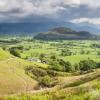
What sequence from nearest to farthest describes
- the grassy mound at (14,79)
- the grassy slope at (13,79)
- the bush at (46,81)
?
the grassy slope at (13,79)
the grassy mound at (14,79)
the bush at (46,81)

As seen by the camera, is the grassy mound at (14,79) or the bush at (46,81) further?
the bush at (46,81)

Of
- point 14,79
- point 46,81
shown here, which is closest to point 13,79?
point 14,79


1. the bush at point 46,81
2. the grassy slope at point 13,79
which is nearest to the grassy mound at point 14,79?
the grassy slope at point 13,79

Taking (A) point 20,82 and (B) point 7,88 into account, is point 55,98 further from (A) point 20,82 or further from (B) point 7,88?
(A) point 20,82

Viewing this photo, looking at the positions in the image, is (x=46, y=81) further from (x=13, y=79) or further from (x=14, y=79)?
(x=13, y=79)

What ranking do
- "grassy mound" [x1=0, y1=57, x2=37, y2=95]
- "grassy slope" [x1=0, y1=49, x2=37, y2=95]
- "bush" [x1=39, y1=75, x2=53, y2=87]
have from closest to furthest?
"grassy slope" [x1=0, y1=49, x2=37, y2=95] → "grassy mound" [x1=0, y1=57, x2=37, y2=95] → "bush" [x1=39, y1=75, x2=53, y2=87]

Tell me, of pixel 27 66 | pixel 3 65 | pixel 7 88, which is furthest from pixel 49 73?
pixel 7 88

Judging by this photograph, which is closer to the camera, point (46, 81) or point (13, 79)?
point (13, 79)

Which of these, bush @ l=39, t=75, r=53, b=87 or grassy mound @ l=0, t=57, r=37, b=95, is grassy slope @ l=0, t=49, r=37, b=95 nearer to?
grassy mound @ l=0, t=57, r=37, b=95

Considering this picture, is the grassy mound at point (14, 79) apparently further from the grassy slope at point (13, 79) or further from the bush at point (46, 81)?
the bush at point (46, 81)

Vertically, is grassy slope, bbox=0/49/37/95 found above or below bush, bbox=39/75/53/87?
above

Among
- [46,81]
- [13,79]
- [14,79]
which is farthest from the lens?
[46,81]

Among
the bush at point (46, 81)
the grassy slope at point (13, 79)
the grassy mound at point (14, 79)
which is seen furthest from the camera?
the bush at point (46, 81)

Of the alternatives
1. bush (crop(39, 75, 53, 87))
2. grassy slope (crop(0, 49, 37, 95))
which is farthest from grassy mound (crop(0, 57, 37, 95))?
bush (crop(39, 75, 53, 87))
